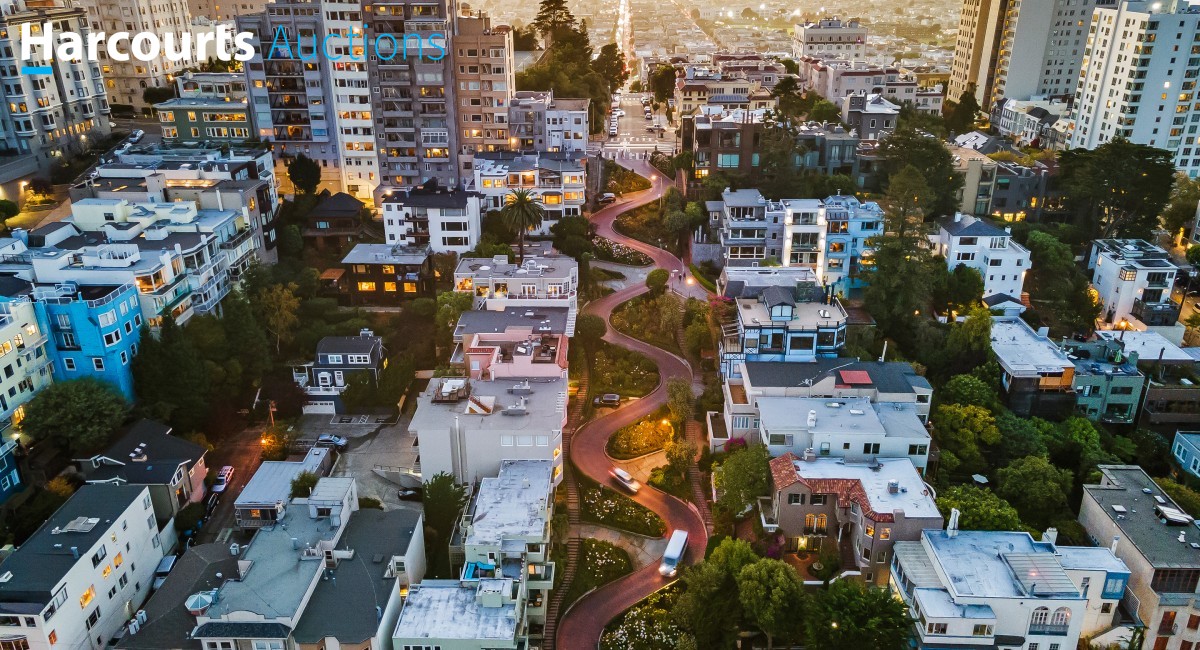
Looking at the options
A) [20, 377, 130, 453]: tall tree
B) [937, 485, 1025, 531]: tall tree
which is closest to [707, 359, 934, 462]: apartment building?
[937, 485, 1025, 531]: tall tree

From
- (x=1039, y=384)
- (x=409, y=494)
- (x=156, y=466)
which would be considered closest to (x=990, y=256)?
(x=1039, y=384)

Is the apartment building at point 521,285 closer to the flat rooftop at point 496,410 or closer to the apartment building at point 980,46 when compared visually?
the flat rooftop at point 496,410

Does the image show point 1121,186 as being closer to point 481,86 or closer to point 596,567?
point 481,86

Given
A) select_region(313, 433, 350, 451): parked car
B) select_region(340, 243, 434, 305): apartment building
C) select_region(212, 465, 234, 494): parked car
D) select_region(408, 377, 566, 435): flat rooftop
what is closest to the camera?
select_region(408, 377, 566, 435): flat rooftop

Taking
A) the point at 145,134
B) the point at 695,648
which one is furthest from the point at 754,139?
the point at 145,134

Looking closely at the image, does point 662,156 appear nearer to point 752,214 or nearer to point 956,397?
point 752,214

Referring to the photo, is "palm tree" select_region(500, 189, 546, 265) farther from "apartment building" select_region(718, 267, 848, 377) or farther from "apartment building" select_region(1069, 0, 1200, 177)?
"apartment building" select_region(1069, 0, 1200, 177)
